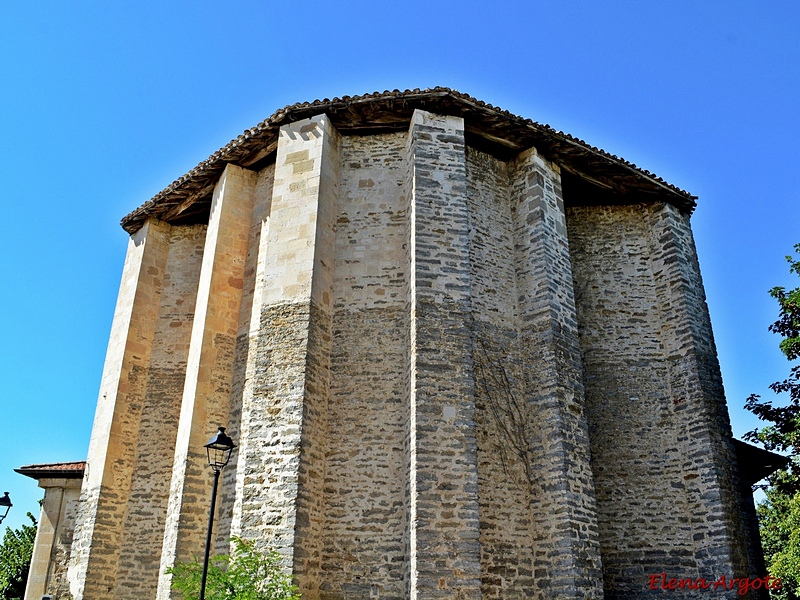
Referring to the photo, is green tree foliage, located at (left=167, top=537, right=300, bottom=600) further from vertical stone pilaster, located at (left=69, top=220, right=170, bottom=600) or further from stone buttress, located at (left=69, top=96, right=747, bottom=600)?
vertical stone pilaster, located at (left=69, top=220, right=170, bottom=600)

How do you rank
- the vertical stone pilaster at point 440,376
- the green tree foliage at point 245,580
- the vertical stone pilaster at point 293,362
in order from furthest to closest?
the vertical stone pilaster at point 293,362
the vertical stone pilaster at point 440,376
the green tree foliage at point 245,580

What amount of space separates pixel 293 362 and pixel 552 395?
3.78 metres

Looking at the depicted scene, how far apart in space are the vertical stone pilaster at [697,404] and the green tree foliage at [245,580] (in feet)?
21.4

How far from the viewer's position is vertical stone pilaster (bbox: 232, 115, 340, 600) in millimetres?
9398

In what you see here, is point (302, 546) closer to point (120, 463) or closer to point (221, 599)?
point (221, 599)

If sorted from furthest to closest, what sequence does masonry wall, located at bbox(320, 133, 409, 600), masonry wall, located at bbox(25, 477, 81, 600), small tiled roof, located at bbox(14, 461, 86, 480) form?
small tiled roof, located at bbox(14, 461, 86, 480), masonry wall, located at bbox(25, 477, 81, 600), masonry wall, located at bbox(320, 133, 409, 600)

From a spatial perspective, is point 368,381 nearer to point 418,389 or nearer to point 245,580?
point 418,389

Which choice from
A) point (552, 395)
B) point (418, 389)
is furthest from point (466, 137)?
point (418, 389)

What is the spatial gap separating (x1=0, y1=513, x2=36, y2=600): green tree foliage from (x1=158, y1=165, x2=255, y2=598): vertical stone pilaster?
7456 mm

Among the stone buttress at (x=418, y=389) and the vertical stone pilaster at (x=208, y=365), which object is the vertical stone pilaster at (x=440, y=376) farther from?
the vertical stone pilaster at (x=208, y=365)

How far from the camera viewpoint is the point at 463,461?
9500mm

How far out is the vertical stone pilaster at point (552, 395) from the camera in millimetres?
9586
